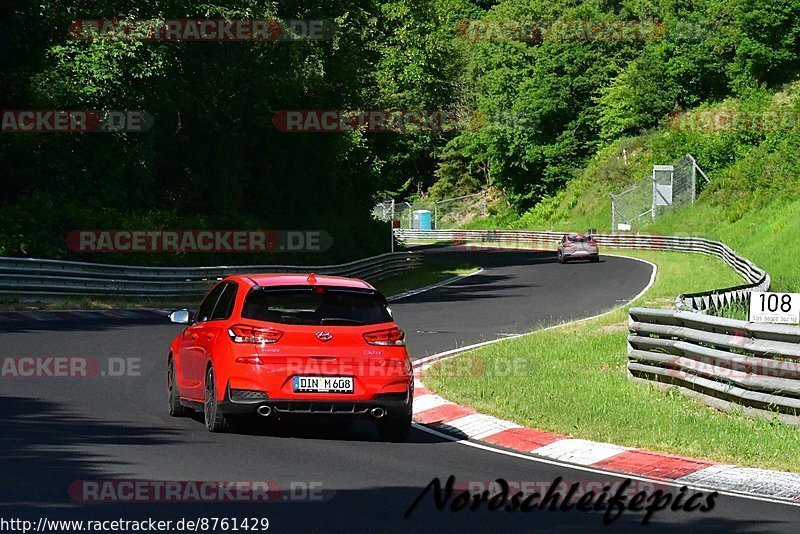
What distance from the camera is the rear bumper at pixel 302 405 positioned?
1258 centimetres

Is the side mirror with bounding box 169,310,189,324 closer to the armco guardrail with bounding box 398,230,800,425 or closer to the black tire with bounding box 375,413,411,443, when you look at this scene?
the black tire with bounding box 375,413,411,443

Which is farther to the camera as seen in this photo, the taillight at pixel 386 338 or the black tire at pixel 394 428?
the black tire at pixel 394 428

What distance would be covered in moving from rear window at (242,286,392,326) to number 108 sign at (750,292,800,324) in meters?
3.85

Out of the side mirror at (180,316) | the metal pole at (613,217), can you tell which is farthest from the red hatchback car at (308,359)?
the metal pole at (613,217)

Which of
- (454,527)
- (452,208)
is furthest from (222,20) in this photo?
(452,208)

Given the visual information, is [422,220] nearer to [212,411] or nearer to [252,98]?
[252,98]

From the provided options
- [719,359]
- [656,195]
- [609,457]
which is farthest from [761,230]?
[609,457]

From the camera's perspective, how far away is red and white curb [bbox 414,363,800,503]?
423 inches

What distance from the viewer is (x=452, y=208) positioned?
371 ft

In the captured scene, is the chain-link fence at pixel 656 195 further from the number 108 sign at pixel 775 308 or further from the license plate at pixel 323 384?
the license plate at pixel 323 384

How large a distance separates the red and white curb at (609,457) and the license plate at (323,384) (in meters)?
1.57

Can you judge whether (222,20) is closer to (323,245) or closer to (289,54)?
(289,54)

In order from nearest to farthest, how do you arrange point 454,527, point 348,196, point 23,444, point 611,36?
point 454,527, point 23,444, point 348,196, point 611,36

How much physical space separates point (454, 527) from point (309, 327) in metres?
4.37
